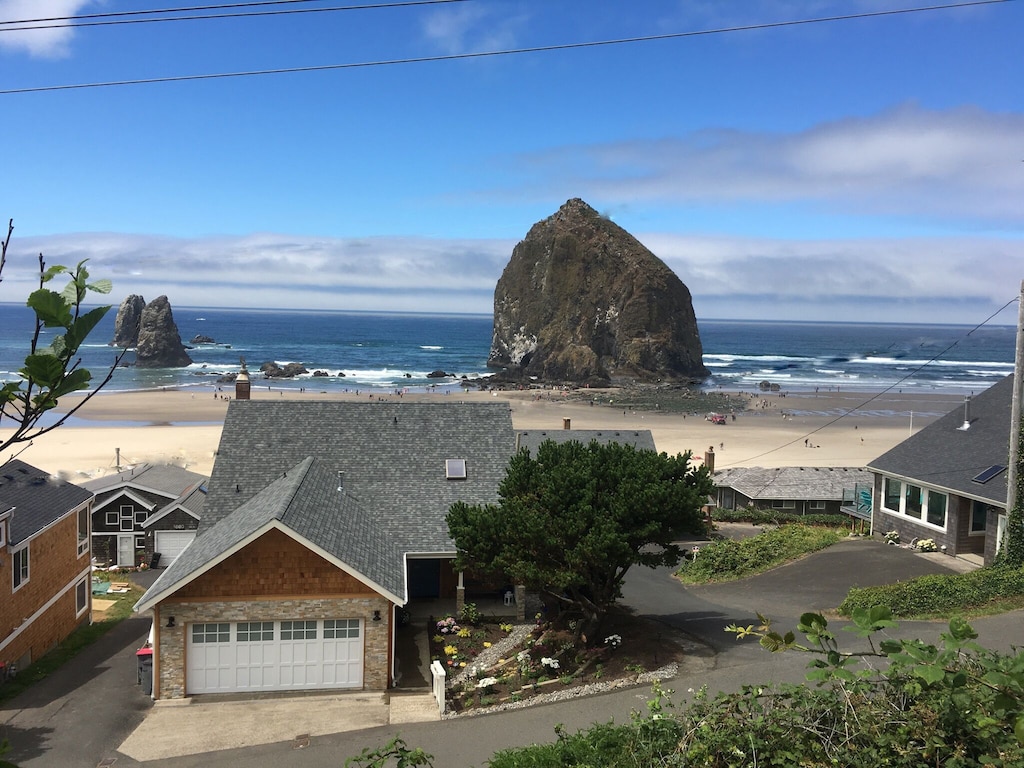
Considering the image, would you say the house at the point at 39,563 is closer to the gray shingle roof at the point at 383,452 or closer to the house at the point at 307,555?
the house at the point at 307,555

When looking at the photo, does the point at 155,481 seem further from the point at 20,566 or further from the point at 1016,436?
the point at 1016,436

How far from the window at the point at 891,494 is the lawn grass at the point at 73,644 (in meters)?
25.5

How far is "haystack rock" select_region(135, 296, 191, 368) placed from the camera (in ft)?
400

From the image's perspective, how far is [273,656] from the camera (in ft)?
56.2

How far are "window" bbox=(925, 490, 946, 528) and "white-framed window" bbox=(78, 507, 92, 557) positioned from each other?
87.5 ft

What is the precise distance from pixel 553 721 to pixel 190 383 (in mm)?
96061

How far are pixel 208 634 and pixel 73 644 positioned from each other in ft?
23.5

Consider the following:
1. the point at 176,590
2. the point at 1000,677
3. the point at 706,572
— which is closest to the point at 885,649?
the point at 1000,677

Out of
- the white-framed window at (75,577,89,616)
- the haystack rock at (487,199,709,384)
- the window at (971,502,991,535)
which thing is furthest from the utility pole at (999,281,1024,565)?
the haystack rock at (487,199,709,384)

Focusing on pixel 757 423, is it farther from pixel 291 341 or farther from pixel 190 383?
pixel 291 341

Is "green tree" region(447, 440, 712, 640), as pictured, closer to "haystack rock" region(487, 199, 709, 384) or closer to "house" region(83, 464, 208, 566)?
"house" region(83, 464, 208, 566)

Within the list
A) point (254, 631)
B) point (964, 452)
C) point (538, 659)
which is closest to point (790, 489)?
point (964, 452)

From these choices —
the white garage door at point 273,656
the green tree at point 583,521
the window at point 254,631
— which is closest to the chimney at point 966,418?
the green tree at point 583,521

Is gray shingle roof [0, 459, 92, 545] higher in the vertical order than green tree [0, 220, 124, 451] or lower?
lower
